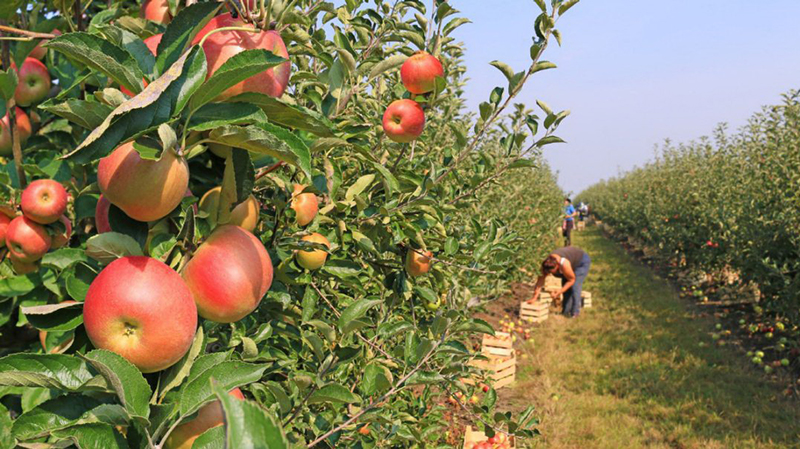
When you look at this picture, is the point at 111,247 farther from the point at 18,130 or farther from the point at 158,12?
the point at 18,130

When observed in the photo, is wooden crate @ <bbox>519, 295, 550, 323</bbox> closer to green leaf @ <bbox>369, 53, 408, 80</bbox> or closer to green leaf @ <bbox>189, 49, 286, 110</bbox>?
green leaf @ <bbox>369, 53, 408, 80</bbox>

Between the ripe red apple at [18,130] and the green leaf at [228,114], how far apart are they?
93 cm

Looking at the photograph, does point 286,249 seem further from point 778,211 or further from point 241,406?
point 778,211

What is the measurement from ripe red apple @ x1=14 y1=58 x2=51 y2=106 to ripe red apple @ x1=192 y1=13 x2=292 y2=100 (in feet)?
2.89

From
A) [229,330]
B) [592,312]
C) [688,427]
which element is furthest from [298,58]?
[592,312]

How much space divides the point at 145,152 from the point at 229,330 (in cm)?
75

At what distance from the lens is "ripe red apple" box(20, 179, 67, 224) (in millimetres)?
1251

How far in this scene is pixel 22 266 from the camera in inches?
51.3

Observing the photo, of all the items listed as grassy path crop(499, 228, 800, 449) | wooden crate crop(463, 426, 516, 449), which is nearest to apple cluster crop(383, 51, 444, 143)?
wooden crate crop(463, 426, 516, 449)

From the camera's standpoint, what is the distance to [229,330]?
135cm

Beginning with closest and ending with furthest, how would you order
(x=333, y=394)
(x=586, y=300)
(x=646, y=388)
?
1. (x=333, y=394)
2. (x=646, y=388)
3. (x=586, y=300)

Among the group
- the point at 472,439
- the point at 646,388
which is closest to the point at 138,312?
the point at 472,439

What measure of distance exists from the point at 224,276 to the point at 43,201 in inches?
29.4

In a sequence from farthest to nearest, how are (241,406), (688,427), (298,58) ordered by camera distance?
(688,427), (298,58), (241,406)
